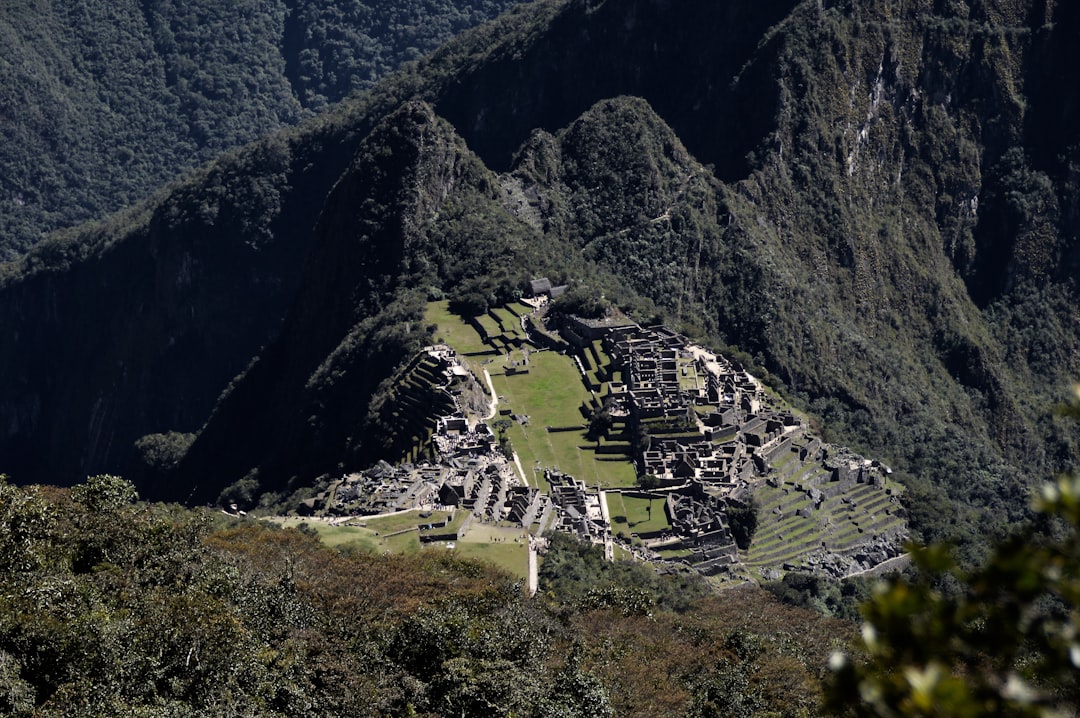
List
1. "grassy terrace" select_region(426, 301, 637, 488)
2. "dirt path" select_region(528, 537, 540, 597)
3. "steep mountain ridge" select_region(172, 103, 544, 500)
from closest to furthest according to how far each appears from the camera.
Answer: "dirt path" select_region(528, 537, 540, 597), "grassy terrace" select_region(426, 301, 637, 488), "steep mountain ridge" select_region(172, 103, 544, 500)

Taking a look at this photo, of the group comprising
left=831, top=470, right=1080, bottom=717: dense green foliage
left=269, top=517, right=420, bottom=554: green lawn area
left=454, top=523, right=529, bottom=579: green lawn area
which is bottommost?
left=454, top=523, right=529, bottom=579: green lawn area

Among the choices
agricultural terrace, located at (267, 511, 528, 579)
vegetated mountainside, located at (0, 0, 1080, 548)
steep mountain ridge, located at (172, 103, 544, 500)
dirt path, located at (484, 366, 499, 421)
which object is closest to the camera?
agricultural terrace, located at (267, 511, 528, 579)

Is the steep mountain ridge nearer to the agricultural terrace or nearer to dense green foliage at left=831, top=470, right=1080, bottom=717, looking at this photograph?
the agricultural terrace

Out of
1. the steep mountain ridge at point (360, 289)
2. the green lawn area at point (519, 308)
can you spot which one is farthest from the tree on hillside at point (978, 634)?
the green lawn area at point (519, 308)

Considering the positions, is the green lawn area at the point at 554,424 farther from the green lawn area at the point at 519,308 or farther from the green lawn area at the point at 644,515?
the green lawn area at the point at 519,308

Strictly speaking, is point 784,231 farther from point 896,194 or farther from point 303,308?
point 303,308

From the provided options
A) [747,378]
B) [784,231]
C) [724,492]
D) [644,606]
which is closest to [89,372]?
[784,231]

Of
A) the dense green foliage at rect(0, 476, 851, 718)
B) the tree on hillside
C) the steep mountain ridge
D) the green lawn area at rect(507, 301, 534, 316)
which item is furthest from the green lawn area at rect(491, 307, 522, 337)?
the tree on hillside

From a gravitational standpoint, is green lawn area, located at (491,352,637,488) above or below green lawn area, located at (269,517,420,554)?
above
